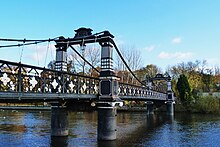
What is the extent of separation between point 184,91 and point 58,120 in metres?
32.0

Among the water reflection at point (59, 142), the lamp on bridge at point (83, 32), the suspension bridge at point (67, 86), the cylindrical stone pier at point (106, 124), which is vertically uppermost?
the lamp on bridge at point (83, 32)

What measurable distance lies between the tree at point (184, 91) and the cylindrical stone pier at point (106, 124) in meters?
31.3

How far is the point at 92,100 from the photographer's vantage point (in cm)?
1599

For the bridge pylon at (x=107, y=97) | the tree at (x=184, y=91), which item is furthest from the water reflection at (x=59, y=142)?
the tree at (x=184, y=91)

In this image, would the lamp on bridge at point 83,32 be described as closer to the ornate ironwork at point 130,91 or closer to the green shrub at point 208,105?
the ornate ironwork at point 130,91

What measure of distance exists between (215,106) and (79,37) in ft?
98.2

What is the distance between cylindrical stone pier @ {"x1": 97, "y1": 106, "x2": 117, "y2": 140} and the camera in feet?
48.4

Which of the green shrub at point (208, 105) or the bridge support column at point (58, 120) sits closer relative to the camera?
the bridge support column at point (58, 120)

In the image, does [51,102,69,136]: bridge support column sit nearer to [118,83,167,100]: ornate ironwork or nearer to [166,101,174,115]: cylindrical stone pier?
[118,83,167,100]: ornate ironwork

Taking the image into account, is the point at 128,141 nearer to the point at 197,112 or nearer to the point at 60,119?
the point at 60,119

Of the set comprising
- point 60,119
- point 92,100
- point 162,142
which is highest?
point 92,100

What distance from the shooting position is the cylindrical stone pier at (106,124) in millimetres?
14758

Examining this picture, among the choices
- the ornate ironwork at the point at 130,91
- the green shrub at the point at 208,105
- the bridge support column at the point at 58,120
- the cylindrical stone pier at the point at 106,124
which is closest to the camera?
the cylindrical stone pier at the point at 106,124

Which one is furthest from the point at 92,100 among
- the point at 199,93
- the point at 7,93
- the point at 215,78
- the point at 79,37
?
the point at 215,78
